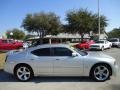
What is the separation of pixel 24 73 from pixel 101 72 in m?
3.00

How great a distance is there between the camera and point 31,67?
1020cm

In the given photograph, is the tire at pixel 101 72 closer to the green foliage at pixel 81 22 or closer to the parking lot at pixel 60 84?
the parking lot at pixel 60 84

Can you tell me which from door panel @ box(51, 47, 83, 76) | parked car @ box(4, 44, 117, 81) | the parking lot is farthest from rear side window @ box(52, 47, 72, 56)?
the parking lot

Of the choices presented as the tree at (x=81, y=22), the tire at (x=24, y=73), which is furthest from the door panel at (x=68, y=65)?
the tree at (x=81, y=22)

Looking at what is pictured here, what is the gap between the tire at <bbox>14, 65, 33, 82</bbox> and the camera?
10.2 m

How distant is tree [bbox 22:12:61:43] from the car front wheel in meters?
50.1

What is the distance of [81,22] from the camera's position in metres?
49.8

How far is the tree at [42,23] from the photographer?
59812 millimetres

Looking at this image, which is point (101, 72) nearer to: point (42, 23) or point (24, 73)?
point (24, 73)

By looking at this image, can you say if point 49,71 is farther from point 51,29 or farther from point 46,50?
point 51,29

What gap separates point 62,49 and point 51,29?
51470 millimetres

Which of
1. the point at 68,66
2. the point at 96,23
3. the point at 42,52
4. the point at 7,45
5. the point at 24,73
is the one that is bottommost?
the point at 24,73

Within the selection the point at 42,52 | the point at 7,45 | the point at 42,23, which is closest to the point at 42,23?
the point at 42,23

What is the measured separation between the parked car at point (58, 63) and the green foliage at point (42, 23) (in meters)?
49.4
